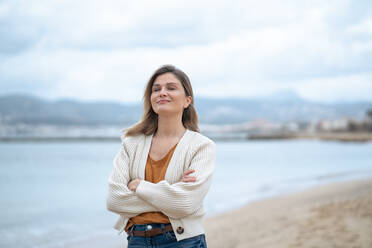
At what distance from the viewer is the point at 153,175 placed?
228cm

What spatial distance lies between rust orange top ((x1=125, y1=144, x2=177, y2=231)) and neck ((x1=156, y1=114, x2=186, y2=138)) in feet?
0.37

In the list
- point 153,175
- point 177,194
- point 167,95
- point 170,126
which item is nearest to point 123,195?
point 153,175

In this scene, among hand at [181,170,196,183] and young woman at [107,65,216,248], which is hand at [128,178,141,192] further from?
hand at [181,170,196,183]

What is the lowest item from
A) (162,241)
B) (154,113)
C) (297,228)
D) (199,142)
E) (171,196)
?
(297,228)

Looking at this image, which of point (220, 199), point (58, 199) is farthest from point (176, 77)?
point (58, 199)

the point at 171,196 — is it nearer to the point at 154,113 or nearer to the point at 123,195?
the point at 123,195

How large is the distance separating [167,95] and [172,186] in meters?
0.52

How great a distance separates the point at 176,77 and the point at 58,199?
51.7 feet

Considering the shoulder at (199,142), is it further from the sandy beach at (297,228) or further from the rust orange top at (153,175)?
the sandy beach at (297,228)

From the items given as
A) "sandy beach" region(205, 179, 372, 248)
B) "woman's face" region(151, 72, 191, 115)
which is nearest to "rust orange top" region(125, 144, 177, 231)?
"woman's face" region(151, 72, 191, 115)

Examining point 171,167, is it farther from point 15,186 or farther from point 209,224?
point 15,186

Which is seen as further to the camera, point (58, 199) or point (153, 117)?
→ point (58, 199)

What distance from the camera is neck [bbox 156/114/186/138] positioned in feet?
7.76

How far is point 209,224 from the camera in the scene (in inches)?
346
